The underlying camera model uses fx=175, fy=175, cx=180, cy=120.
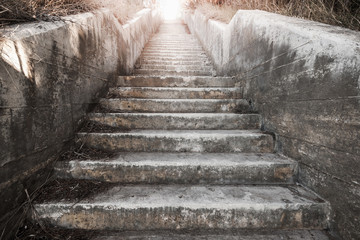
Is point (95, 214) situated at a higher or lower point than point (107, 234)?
higher

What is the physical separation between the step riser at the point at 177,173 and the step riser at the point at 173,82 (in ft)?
5.84

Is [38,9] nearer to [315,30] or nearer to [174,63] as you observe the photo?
[315,30]

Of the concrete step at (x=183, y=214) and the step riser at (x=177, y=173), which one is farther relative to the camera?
the step riser at (x=177, y=173)

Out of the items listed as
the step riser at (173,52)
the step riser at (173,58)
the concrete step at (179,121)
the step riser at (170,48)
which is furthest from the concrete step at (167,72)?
the step riser at (170,48)

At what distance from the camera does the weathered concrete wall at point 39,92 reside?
122cm

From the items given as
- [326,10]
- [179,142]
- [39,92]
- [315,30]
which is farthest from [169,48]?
[39,92]

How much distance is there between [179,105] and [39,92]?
158cm

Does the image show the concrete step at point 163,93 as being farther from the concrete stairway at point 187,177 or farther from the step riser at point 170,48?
the step riser at point 170,48

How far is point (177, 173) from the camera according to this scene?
1.69 m

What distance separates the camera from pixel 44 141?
5.04ft

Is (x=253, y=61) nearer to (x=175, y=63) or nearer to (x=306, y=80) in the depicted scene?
(x=306, y=80)

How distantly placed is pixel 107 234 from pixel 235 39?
127 inches

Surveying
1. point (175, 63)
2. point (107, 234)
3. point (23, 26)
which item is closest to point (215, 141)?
point (107, 234)

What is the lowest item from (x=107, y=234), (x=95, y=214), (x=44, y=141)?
(x=107, y=234)
